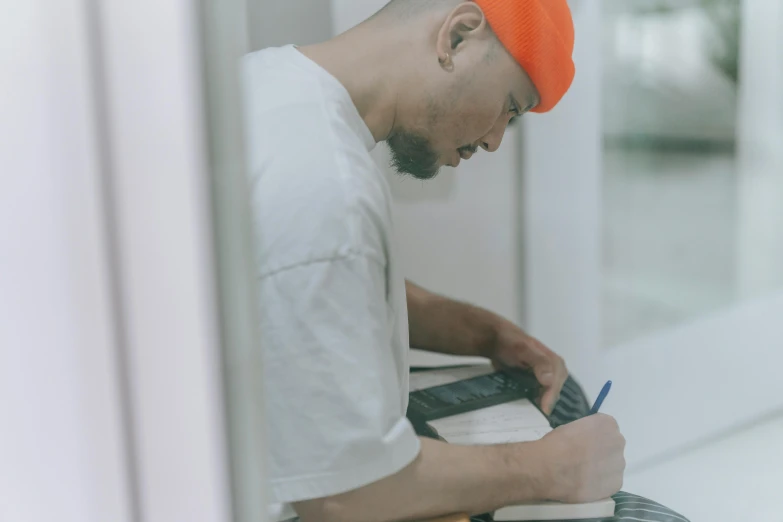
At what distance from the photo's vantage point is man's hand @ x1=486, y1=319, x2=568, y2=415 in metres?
0.63

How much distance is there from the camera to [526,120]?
614 mm

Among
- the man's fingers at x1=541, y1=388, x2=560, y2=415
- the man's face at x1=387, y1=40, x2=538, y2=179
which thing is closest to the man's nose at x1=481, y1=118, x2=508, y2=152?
the man's face at x1=387, y1=40, x2=538, y2=179

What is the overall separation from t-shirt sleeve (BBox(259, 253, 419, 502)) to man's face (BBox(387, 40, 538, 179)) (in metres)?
0.11

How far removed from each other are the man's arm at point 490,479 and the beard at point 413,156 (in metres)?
0.21

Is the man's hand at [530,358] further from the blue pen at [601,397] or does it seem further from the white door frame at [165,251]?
the white door frame at [165,251]

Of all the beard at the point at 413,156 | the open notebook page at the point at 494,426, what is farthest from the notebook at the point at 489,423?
the beard at the point at 413,156

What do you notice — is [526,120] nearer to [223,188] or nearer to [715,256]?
[223,188]

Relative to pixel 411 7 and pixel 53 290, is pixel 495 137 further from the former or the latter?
pixel 53 290

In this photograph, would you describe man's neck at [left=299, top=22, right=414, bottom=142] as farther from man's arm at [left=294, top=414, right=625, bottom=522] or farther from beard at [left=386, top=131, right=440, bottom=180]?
man's arm at [left=294, top=414, right=625, bottom=522]

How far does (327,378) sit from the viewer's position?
51 cm

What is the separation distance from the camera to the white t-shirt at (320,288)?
19.0 inches

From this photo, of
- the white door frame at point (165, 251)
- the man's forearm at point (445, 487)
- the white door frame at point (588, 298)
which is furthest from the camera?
the white door frame at point (588, 298)

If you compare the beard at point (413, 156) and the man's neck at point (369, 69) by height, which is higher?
the man's neck at point (369, 69)

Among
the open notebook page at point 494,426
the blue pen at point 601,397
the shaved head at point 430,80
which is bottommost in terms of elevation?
the open notebook page at point 494,426
